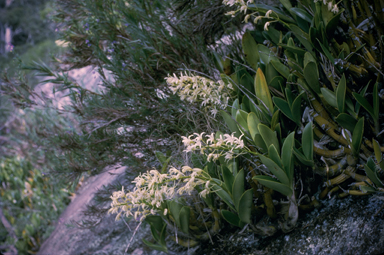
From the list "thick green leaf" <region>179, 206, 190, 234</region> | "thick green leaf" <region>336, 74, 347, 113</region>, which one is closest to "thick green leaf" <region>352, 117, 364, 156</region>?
"thick green leaf" <region>336, 74, 347, 113</region>

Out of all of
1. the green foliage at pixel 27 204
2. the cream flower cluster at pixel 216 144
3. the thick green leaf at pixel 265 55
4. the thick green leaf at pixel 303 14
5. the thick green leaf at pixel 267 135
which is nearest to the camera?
the cream flower cluster at pixel 216 144

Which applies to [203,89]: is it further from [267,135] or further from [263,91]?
[267,135]

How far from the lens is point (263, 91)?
1.59 metres

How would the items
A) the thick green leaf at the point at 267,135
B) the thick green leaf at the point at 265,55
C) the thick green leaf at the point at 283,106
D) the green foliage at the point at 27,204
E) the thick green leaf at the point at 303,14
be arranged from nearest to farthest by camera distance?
1. the thick green leaf at the point at 267,135
2. the thick green leaf at the point at 283,106
3. the thick green leaf at the point at 303,14
4. the thick green leaf at the point at 265,55
5. the green foliage at the point at 27,204

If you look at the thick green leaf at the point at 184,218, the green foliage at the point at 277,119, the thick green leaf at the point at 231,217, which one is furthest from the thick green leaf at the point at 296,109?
the thick green leaf at the point at 184,218

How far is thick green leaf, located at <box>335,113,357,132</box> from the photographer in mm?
1417

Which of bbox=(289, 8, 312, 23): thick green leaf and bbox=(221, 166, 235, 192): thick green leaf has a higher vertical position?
bbox=(289, 8, 312, 23): thick green leaf

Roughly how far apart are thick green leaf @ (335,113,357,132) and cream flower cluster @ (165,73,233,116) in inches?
23.0

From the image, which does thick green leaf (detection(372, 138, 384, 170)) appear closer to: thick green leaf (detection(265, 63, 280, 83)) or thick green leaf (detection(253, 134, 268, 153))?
thick green leaf (detection(253, 134, 268, 153))

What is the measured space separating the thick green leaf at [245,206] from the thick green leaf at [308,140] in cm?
33

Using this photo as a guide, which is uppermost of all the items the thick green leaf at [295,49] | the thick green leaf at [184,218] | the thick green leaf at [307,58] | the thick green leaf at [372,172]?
the thick green leaf at [295,49]

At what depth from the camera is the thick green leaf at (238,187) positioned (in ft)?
4.74

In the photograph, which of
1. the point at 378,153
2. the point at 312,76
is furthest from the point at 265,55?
the point at 378,153

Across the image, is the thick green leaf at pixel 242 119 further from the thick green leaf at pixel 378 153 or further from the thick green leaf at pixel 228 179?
the thick green leaf at pixel 378 153
